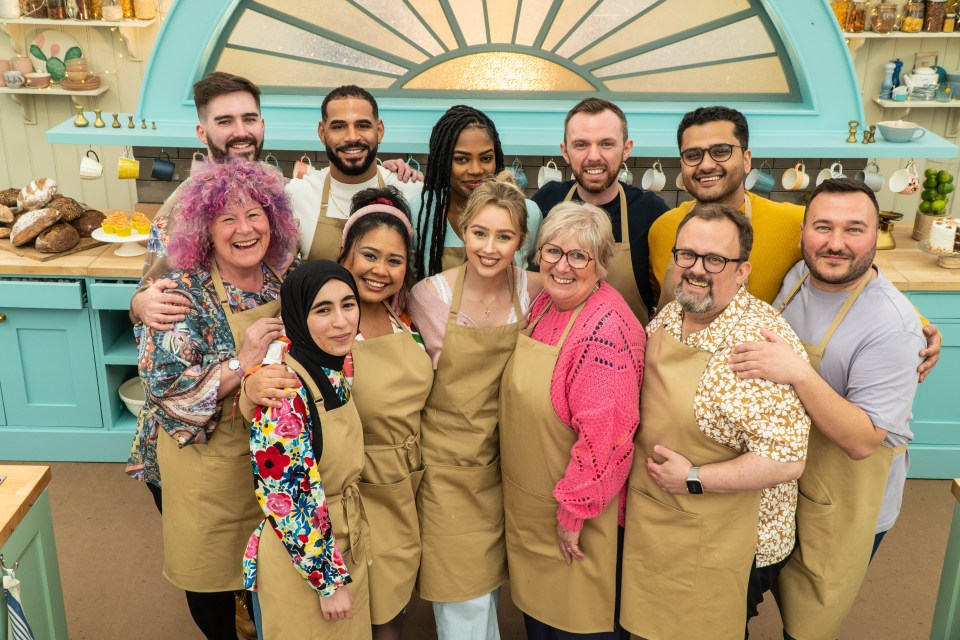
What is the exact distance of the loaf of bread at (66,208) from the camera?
12.8 ft

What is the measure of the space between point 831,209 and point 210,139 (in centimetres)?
191

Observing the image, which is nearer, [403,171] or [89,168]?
[403,171]

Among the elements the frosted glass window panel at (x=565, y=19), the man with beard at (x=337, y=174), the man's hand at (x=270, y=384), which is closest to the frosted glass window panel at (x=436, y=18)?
the frosted glass window panel at (x=565, y=19)

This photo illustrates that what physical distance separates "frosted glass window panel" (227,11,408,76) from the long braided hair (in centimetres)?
154

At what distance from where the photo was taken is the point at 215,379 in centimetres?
218

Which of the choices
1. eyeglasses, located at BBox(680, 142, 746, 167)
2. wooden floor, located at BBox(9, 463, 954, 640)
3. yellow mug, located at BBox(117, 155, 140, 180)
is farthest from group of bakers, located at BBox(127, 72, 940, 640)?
yellow mug, located at BBox(117, 155, 140, 180)

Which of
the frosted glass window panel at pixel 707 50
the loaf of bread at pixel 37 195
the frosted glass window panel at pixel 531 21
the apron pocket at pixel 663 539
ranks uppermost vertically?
the frosted glass window panel at pixel 531 21

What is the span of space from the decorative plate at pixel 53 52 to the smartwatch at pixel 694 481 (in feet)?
15.2

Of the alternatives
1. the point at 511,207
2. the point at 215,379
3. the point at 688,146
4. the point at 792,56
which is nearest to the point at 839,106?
the point at 792,56

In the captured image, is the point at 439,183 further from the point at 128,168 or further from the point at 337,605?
the point at 128,168

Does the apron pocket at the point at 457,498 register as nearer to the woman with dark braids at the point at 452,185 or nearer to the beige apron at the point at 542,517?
the beige apron at the point at 542,517

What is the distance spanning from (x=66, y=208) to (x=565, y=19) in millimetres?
2513

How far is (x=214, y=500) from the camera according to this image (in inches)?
91.1

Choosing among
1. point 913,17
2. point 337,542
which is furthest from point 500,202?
point 913,17
